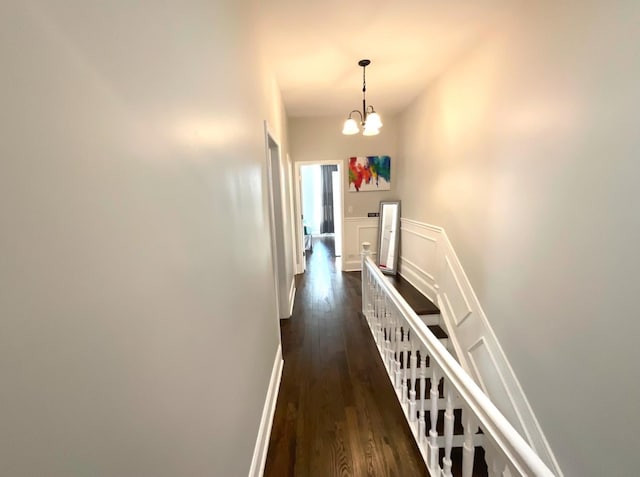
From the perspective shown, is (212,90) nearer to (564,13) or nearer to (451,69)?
(564,13)

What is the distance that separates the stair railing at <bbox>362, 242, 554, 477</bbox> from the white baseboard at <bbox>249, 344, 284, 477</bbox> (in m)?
0.88

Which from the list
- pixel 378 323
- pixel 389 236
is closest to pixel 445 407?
pixel 378 323

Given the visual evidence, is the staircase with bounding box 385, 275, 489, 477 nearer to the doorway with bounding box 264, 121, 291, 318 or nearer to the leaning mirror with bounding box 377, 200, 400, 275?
the leaning mirror with bounding box 377, 200, 400, 275

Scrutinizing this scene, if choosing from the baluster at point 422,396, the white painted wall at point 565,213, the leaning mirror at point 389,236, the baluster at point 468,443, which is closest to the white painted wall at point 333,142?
the leaning mirror at point 389,236

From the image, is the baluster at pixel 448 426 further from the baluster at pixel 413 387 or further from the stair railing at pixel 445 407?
the baluster at pixel 413 387

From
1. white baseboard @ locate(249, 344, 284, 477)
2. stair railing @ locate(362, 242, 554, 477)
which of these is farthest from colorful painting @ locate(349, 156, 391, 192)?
white baseboard @ locate(249, 344, 284, 477)

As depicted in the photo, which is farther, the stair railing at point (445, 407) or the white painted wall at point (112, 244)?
the stair railing at point (445, 407)

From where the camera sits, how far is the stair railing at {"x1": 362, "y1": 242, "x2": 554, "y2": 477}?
0.83 metres

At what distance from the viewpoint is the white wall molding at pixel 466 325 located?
6.14 feet

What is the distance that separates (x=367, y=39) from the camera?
86.8 inches

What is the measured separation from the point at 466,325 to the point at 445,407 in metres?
1.58

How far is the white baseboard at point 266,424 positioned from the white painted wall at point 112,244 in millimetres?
504

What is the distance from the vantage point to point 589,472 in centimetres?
142

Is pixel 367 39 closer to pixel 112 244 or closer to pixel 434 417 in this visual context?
pixel 112 244
